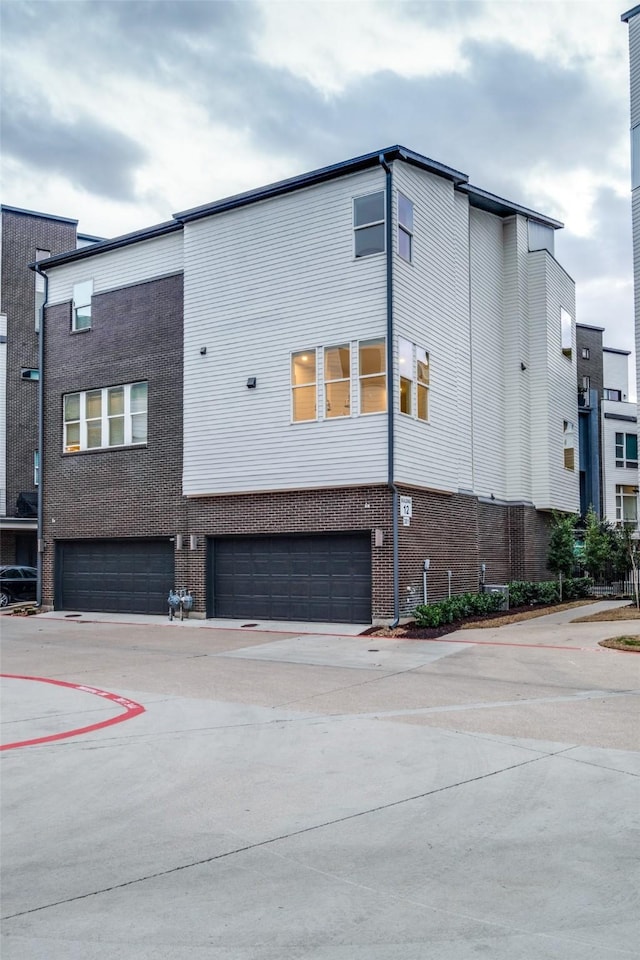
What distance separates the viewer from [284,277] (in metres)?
20.6

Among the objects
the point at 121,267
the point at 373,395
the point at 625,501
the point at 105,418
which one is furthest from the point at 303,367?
the point at 625,501

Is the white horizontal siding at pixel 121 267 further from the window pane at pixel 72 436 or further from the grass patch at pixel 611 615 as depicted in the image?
the grass patch at pixel 611 615

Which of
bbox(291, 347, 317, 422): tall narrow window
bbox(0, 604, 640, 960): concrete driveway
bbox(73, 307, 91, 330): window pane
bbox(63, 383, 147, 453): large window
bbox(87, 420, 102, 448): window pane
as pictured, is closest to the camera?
bbox(0, 604, 640, 960): concrete driveway

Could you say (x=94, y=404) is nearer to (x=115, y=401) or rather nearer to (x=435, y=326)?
(x=115, y=401)

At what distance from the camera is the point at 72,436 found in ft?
83.4

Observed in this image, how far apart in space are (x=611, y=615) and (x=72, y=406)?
16343 mm

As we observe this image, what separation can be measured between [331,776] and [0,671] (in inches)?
327

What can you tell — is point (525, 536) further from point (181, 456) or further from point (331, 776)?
point (331, 776)

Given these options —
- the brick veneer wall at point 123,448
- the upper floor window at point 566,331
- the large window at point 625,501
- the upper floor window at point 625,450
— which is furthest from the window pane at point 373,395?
the large window at point 625,501

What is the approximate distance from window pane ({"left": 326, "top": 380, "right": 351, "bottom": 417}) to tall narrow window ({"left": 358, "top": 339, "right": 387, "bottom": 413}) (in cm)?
40

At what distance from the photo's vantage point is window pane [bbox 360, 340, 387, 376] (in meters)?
19.0

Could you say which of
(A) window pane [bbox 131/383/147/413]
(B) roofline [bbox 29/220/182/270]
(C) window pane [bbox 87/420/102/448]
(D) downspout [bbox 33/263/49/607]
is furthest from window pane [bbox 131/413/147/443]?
(B) roofline [bbox 29/220/182/270]

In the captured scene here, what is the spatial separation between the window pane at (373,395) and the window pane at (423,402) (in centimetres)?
139

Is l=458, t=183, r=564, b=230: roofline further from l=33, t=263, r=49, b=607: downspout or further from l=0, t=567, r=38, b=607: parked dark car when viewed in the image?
l=0, t=567, r=38, b=607: parked dark car
